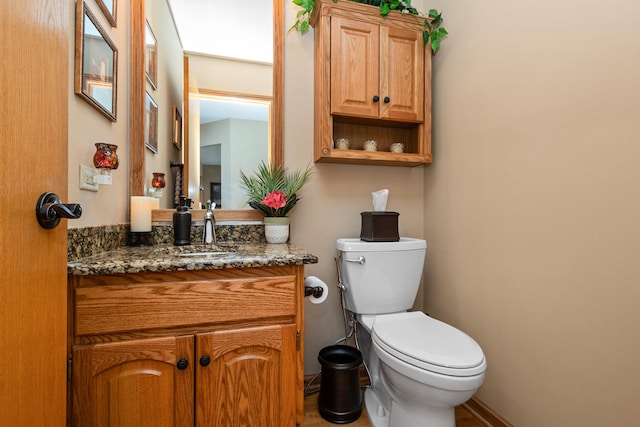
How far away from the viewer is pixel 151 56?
1477 mm

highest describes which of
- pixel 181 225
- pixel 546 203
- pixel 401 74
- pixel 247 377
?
pixel 401 74

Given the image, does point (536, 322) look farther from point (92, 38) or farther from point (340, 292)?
point (92, 38)

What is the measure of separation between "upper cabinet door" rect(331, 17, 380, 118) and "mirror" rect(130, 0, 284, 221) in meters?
0.30

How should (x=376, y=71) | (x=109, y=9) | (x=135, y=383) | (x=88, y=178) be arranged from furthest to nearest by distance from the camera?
(x=376, y=71) < (x=109, y=9) < (x=88, y=178) < (x=135, y=383)

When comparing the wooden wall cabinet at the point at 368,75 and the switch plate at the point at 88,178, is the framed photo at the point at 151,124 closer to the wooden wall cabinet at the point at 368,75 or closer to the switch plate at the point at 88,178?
the switch plate at the point at 88,178

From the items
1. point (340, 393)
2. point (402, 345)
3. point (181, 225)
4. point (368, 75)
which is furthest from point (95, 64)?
point (340, 393)

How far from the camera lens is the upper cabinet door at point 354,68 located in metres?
1.51

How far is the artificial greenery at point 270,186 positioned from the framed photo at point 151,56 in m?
0.62

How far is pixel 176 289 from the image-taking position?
3.08ft

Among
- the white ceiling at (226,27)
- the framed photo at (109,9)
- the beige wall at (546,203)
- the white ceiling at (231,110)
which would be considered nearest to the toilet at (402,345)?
the beige wall at (546,203)

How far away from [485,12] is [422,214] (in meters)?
1.06

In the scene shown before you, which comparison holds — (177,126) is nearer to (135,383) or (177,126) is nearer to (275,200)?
(275,200)

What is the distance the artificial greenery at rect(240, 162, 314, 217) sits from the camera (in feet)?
5.01

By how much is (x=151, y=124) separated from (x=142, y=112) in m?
0.07
